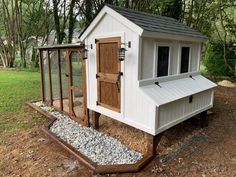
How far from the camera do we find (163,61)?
13.1 feet

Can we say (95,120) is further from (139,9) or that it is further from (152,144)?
(139,9)

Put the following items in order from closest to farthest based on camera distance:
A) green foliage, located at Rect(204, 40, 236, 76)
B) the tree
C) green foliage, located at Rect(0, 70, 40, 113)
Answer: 1. green foliage, located at Rect(0, 70, 40, 113)
2. green foliage, located at Rect(204, 40, 236, 76)
3. the tree

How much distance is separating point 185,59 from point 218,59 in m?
8.37

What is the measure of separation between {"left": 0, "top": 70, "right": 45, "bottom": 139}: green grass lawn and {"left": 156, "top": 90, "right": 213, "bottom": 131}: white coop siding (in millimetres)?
3286

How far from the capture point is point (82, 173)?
128 inches

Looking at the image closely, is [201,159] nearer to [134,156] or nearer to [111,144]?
[134,156]

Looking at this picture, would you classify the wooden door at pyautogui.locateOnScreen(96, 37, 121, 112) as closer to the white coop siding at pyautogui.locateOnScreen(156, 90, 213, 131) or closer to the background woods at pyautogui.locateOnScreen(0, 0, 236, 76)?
the white coop siding at pyautogui.locateOnScreen(156, 90, 213, 131)

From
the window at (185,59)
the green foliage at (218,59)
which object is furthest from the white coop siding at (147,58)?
the green foliage at (218,59)

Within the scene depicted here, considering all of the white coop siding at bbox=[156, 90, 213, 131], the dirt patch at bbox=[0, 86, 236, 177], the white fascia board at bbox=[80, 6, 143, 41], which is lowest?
the dirt patch at bbox=[0, 86, 236, 177]

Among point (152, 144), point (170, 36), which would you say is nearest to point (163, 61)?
point (170, 36)

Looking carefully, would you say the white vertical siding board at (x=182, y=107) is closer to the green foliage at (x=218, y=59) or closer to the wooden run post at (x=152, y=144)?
the wooden run post at (x=152, y=144)

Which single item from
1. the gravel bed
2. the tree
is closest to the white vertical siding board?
the gravel bed

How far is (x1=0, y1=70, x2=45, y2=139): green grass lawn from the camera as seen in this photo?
4.96 meters

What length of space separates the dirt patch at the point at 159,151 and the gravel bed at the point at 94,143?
9.6 inches
